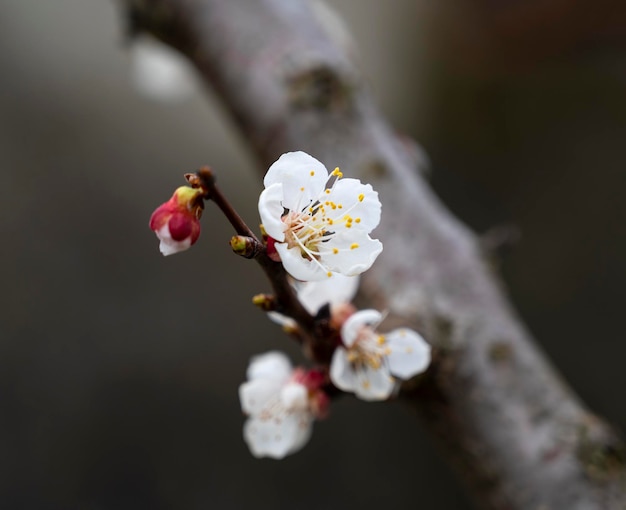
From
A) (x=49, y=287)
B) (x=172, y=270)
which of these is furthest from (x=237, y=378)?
(x=49, y=287)

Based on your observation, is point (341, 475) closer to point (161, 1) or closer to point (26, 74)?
point (161, 1)

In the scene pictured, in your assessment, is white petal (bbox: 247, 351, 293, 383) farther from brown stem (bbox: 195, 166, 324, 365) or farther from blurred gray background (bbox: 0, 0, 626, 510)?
blurred gray background (bbox: 0, 0, 626, 510)

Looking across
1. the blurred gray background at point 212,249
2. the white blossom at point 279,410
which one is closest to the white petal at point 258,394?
Result: the white blossom at point 279,410

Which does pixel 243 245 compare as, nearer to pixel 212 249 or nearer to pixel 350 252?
pixel 350 252

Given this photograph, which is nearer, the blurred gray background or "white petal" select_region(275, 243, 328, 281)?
"white petal" select_region(275, 243, 328, 281)

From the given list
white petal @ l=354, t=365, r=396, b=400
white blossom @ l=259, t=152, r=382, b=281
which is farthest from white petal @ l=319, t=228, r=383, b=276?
white petal @ l=354, t=365, r=396, b=400

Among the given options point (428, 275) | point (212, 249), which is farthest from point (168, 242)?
point (212, 249)
